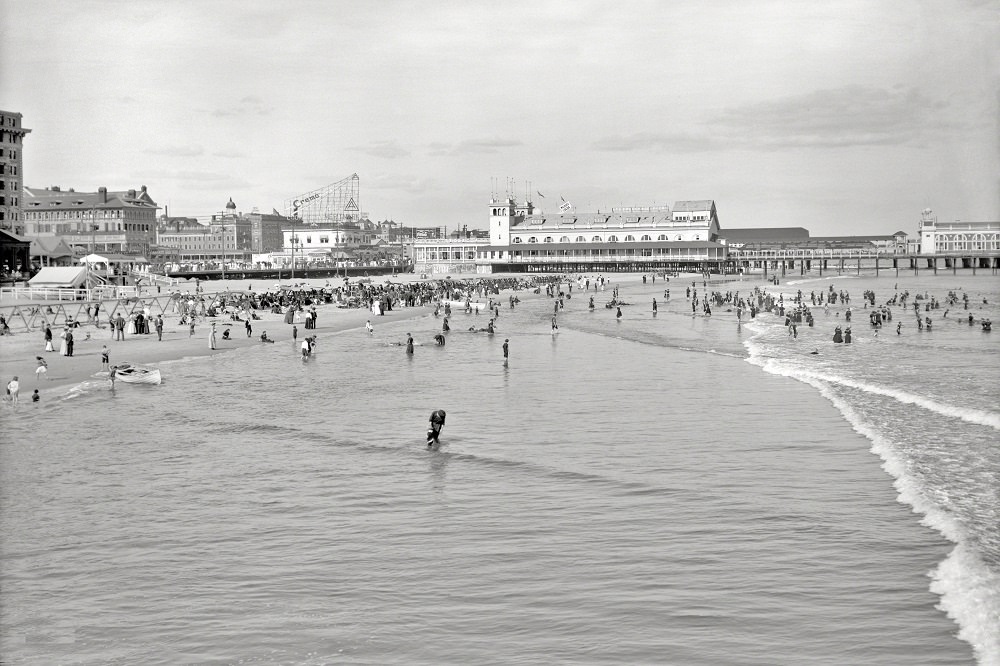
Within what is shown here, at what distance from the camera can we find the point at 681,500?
15.5m

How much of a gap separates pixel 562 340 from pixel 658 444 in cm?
2767

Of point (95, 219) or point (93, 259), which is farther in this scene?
point (95, 219)

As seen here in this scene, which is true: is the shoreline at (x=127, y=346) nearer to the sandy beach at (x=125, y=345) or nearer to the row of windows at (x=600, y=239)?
the sandy beach at (x=125, y=345)

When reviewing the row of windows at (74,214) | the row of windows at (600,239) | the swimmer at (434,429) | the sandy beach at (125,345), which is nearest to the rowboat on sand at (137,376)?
the sandy beach at (125,345)

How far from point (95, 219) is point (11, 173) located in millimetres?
39752

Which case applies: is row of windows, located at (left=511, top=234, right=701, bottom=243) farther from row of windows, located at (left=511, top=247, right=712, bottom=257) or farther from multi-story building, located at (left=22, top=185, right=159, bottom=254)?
multi-story building, located at (left=22, top=185, right=159, bottom=254)

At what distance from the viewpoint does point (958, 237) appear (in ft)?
627

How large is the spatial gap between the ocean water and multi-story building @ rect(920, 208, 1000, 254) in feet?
593


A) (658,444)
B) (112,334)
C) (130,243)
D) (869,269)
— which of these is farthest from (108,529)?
(869,269)

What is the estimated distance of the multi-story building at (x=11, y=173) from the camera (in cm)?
Answer: 10294

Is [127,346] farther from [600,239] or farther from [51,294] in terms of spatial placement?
[600,239]

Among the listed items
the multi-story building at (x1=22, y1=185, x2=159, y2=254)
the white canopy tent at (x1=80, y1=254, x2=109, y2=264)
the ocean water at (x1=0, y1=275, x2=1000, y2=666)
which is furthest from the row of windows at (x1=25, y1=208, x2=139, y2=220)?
the ocean water at (x1=0, y1=275, x2=1000, y2=666)

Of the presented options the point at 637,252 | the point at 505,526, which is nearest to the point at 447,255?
the point at 637,252

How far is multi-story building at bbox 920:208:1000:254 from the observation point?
621ft
